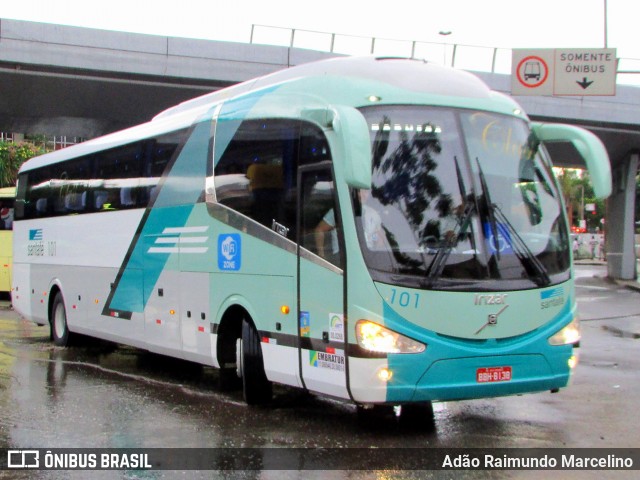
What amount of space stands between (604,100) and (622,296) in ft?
23.8

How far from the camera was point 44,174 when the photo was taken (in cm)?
1622

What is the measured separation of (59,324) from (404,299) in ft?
31.7

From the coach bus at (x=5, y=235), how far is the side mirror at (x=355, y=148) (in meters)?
21.7

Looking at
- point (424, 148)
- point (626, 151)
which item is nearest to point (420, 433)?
point (424, 148)

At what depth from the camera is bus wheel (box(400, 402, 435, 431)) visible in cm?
853

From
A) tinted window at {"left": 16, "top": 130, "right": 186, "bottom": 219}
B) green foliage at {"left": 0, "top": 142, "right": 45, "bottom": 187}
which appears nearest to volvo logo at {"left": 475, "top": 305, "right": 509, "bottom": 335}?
tinted window at {"left": 16, "top": 130, "right": 186, "bottom": 219}

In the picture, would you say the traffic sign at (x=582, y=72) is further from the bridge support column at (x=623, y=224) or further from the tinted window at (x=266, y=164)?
the tinted window at (x=266, y=164)

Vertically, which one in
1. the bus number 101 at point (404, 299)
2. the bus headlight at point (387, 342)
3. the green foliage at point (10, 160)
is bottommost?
the bus headlight at point (387, 342)

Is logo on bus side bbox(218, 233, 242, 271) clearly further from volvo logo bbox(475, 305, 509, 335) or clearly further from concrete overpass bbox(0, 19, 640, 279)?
concrete overpass bbox(0, 19, 640, 279)

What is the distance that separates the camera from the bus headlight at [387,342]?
24.7ft

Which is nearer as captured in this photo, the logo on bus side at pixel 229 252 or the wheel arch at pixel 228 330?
the logo on bus side at pixel 229 252

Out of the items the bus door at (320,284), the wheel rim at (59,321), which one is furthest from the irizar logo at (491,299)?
the wheel rim at (59,321)

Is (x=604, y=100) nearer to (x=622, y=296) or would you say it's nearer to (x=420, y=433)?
(x=622, y=296)

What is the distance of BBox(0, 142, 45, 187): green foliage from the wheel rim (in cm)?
5398
